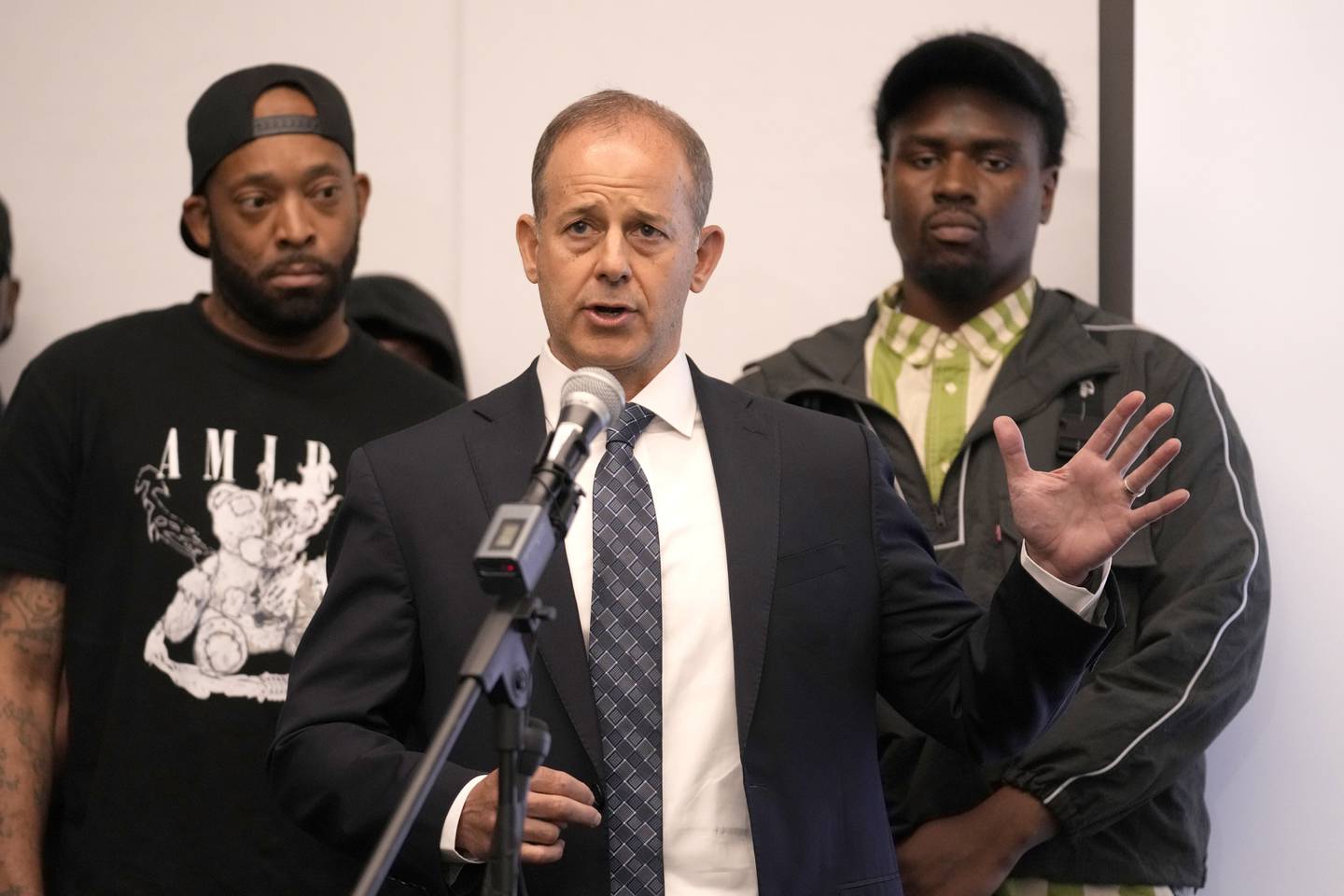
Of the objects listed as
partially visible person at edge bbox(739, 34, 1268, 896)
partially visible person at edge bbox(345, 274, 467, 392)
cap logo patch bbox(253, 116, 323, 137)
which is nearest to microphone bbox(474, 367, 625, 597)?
partially visible person at edge bbox(739, 34, 1268, 896)

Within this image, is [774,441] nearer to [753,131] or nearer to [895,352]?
[895,352]

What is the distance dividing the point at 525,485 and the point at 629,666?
1.00ft

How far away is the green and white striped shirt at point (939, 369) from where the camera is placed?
10.8ft

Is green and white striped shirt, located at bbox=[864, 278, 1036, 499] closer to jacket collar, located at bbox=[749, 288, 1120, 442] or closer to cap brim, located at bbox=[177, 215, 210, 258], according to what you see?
jacket collar, located at bbox=[749, 288, 1120, 442]

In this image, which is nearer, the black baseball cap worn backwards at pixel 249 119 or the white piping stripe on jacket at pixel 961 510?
the white piping stripe on jacket at pixel 961 510

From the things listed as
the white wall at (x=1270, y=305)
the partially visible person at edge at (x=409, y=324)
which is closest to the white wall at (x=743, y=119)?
the partially visible person at edge at (x=409, y=324)

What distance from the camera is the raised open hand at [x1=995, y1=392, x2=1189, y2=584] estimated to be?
2186 millimetres

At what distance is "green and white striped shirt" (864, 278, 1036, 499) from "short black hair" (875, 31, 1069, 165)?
36 cm

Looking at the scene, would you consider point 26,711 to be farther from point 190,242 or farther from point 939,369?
point 939,369

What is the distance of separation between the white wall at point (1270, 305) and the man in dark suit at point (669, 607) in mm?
1239

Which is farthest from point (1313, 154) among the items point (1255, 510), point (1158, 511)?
point (1158, 511)

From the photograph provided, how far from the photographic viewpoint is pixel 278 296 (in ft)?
10.9

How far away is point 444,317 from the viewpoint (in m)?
4.31

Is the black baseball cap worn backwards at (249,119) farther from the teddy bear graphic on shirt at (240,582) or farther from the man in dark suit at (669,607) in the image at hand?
the man in dark suit at (669,607)
